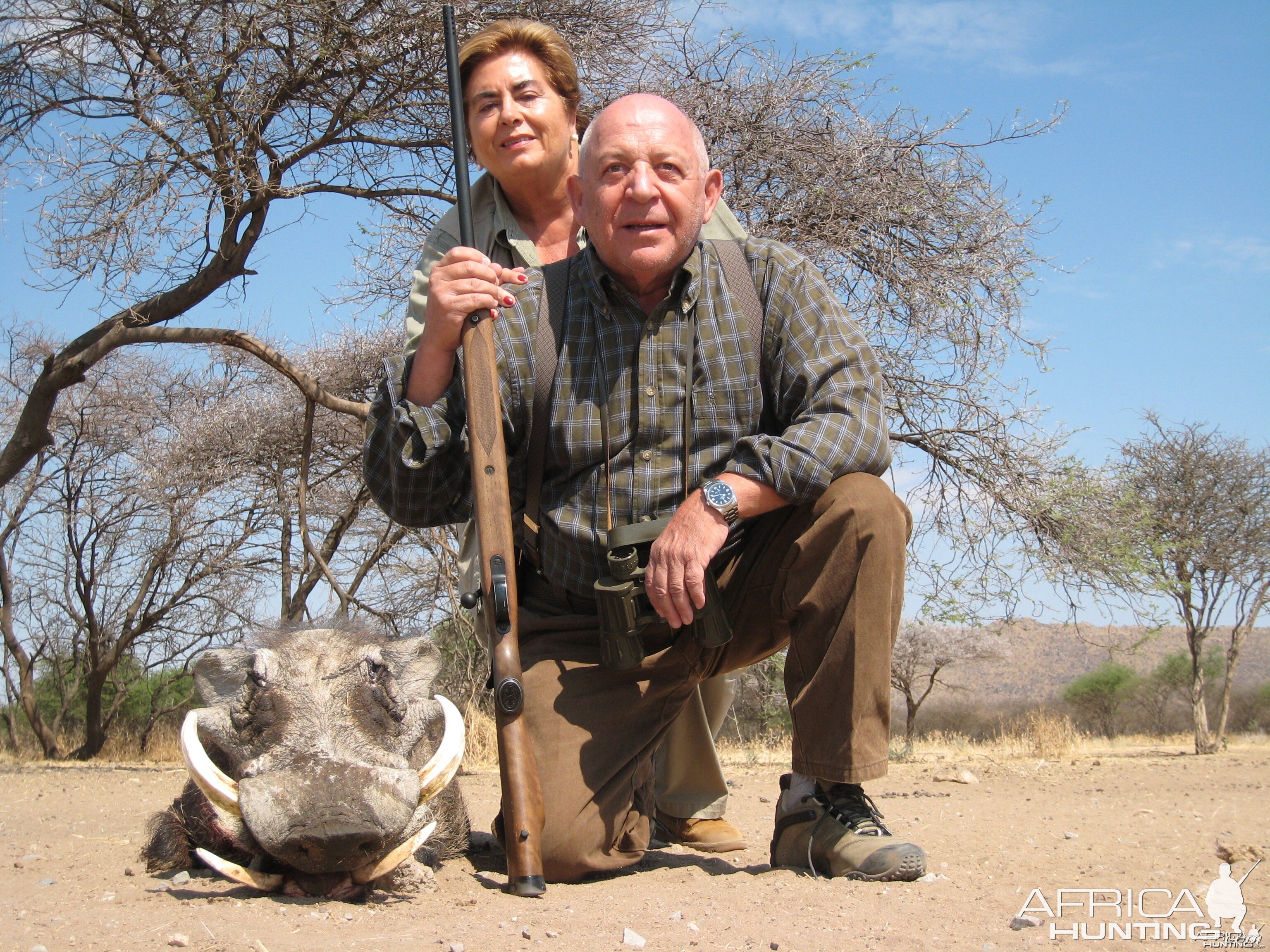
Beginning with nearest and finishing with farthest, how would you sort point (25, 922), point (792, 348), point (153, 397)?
point (25, 922)
point (792, 348)
point (153, 397)

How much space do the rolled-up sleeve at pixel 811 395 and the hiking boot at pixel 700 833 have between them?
5.10 feet

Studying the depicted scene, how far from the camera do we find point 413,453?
3023 millimetres

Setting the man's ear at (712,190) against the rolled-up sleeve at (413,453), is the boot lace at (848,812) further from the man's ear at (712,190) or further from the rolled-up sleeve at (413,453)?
the man's ear at (712,190)

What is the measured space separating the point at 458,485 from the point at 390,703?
0.73 m

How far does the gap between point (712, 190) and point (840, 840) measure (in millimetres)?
2004

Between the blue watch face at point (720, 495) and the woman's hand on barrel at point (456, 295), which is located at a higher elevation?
the woman's hand on barrel at point (456, 295)

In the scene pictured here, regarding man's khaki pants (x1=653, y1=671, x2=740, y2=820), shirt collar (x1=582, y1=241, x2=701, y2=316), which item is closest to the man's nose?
shirt collar (x1=582, y1=241, x2=701, y2=316)

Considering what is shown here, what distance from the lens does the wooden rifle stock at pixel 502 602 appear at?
2.62 meters

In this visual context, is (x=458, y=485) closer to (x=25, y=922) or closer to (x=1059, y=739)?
(x=25, y=922)

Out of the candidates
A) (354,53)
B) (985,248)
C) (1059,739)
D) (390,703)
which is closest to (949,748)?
(1059,739)

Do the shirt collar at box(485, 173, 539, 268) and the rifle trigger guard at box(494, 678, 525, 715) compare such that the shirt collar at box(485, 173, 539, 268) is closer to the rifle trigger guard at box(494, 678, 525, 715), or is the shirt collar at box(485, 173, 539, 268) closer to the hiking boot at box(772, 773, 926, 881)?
the rifle trigger guard at box(494, 678, 525, 715)

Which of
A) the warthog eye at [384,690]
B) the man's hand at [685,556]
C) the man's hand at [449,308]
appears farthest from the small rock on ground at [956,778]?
the man's hand at [449,308]

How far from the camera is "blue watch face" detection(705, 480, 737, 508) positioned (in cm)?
272

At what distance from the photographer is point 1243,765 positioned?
30.0 feet
